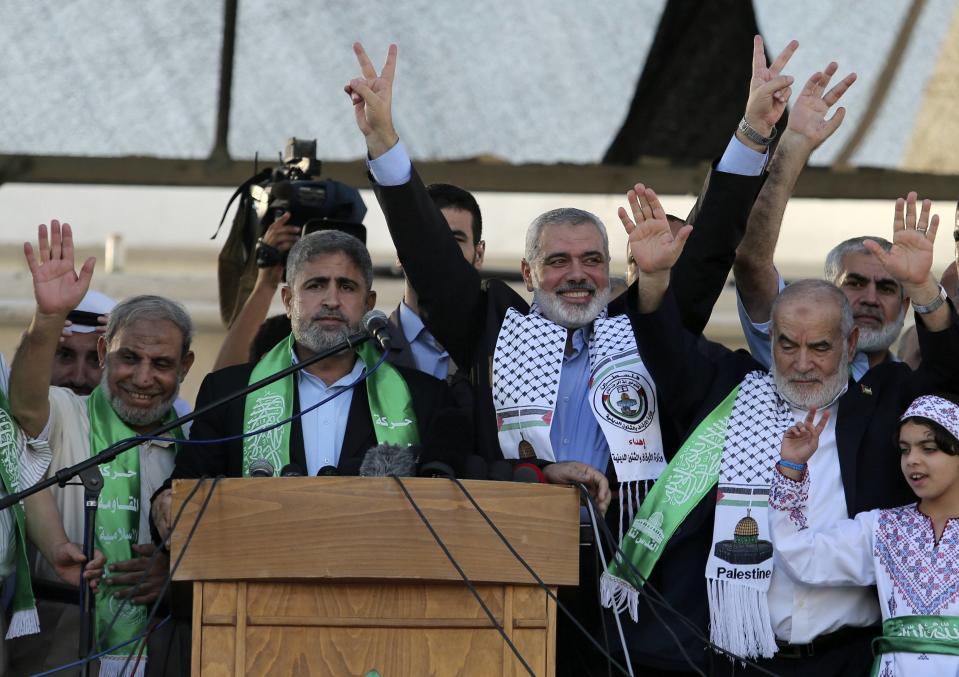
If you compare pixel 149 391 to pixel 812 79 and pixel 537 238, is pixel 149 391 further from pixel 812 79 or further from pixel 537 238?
pixel 812 79

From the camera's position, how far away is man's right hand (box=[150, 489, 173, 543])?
137 inches

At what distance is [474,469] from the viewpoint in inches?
127

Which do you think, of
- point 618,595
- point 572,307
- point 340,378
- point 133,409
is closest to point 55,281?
point 133,409

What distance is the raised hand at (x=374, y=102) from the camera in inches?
151

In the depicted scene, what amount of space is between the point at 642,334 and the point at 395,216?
75 cm

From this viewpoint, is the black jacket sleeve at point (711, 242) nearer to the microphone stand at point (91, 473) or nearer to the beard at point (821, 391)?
the beard at point (821, 391)

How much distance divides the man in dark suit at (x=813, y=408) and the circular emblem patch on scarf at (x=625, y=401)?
0.06 m

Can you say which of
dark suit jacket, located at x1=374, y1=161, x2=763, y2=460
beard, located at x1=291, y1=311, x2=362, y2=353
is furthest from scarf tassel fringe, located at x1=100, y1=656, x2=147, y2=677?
dark suit jacket, located at x1=374, y1=161, x2=763, y2=460

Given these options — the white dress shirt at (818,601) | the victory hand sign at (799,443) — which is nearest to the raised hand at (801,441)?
the victory hand sign at (799,443)

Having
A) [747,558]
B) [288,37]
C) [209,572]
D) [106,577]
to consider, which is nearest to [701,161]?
[288,37]

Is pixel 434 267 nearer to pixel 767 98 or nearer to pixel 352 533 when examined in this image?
pixel 767 98

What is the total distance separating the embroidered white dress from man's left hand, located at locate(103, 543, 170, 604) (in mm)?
1569

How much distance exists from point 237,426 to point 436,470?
0.97m

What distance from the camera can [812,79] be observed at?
13.8ft
